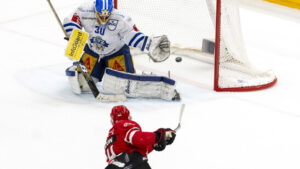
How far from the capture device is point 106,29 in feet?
19.8

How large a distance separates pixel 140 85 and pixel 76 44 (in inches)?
23.1

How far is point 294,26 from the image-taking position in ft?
26.6

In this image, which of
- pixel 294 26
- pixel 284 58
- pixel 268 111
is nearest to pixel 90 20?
pixel 268 111

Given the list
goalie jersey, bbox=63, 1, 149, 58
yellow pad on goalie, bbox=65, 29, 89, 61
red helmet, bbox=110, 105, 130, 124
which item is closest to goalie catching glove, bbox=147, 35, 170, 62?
goalie jersey, bbox=63, 1, 149, 58

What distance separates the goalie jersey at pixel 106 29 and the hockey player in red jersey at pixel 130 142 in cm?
176

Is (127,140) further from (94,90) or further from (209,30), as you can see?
(209,30)

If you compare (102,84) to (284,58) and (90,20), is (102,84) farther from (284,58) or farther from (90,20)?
(284,58)

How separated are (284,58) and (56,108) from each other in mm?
2300

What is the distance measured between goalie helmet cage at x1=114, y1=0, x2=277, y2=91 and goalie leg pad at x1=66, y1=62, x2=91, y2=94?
849 mm

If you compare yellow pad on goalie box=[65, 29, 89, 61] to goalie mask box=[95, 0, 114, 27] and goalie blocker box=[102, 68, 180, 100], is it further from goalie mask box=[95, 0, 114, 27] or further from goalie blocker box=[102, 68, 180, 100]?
goalie blocker box=[102, 68, 180, 100]

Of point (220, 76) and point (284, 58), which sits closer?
point (220, 76)

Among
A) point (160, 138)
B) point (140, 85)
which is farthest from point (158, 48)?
point (160, 138)

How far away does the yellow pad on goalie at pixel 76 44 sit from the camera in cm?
590

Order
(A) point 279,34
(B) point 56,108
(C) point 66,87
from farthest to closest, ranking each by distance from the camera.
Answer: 1. (A) point 279,34
2. (C) point 66,87
3. (B) point 56,108
